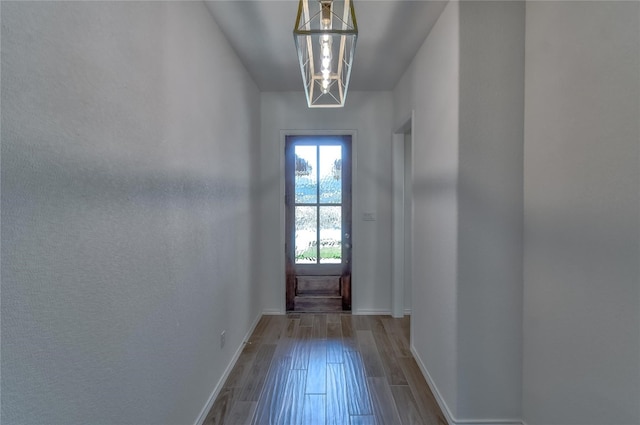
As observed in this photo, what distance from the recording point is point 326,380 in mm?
2322

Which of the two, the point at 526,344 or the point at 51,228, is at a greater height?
the point at 51,228

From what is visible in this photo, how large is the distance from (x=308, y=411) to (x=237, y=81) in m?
2.68

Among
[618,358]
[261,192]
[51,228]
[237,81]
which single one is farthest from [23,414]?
[261,192]

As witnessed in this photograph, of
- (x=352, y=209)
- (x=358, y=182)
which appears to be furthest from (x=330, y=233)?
(x=358, y=182)

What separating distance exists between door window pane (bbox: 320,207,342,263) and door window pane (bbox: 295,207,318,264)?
8 centimetres

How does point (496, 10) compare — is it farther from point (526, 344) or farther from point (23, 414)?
point (23, 414)

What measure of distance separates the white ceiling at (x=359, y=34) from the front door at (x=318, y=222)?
85cm

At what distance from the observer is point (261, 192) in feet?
12.0

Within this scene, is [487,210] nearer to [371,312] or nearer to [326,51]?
[326,51]

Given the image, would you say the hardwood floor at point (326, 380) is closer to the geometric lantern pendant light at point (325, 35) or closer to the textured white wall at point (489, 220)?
the textured white wall at point (489, 220)

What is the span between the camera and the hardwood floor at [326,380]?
1.94m

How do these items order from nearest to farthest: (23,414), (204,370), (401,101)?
(23,414) < (204,370) < (401,101)

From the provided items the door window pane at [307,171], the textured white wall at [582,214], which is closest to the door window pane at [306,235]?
the door window pane at [307,171]

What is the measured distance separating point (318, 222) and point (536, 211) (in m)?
2.41
